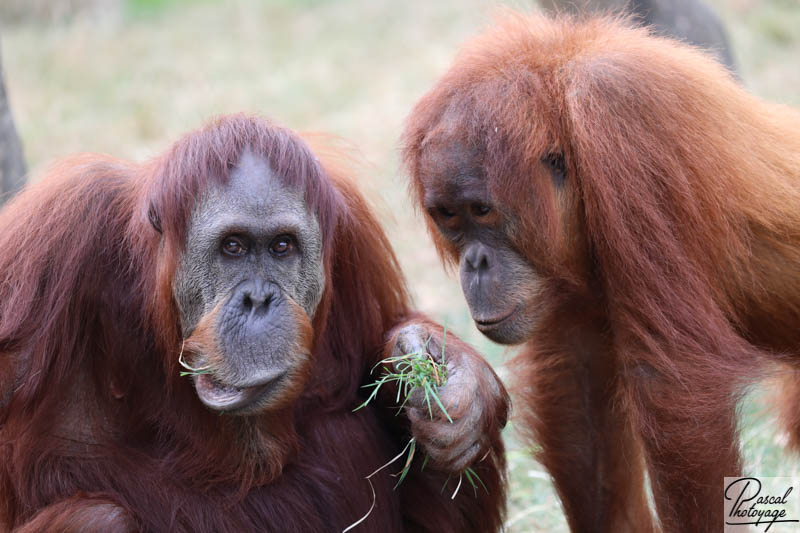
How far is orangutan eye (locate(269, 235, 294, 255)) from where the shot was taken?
2848mm

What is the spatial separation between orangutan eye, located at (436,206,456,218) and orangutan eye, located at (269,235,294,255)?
0.62 meters

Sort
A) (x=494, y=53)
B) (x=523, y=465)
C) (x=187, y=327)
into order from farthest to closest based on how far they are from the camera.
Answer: (x=523, y=465) → (x=494, y=53) → (x=187, y=327)

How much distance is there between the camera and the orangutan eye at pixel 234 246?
2.82 m

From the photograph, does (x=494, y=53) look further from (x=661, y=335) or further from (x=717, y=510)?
(x=717, y=510)

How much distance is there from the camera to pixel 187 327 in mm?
2912

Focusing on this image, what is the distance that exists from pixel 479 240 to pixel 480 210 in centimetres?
11

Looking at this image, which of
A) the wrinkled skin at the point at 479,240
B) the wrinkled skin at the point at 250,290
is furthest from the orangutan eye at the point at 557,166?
the wrinkled skin at the point at 250,290

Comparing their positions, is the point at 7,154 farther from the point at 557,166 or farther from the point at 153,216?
the point at 557,166

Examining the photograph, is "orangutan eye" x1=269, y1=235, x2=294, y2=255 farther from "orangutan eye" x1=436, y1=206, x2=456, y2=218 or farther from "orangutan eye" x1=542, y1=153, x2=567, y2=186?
"orangutan eye" x1=542, y1=153, x2=567, y2=186

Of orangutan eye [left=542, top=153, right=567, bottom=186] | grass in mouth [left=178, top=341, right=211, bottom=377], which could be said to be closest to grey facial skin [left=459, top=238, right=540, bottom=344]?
orangutan eye [left=542, top=153, right=567, bottom=186]

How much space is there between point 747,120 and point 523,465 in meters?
2.26

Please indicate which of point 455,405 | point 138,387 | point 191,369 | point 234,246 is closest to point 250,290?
point 234,246

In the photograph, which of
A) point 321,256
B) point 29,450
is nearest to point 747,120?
point 321,256

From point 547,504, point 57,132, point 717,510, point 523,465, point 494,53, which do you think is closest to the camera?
point 717,510
